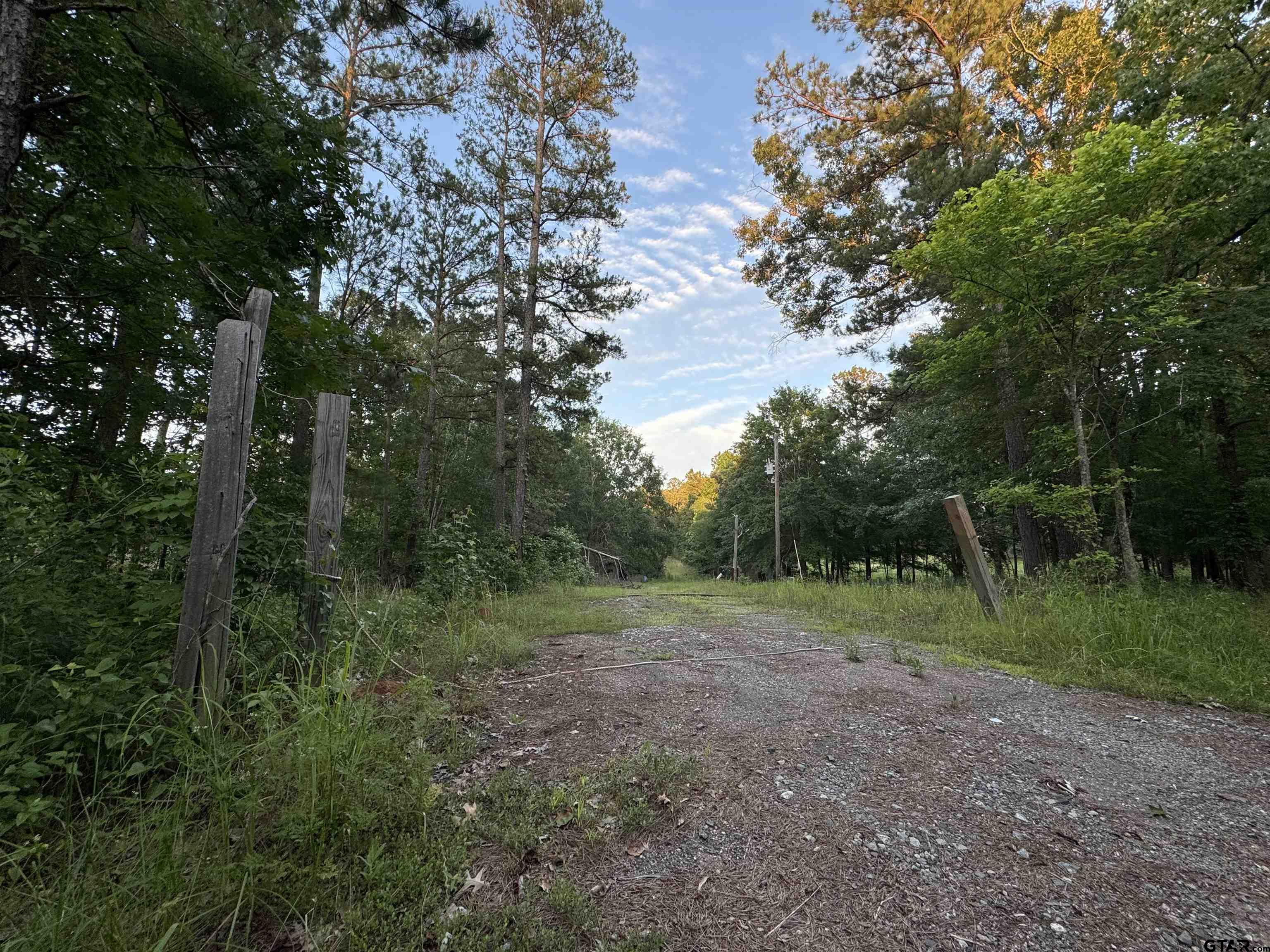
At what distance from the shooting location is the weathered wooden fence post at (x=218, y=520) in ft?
7.13

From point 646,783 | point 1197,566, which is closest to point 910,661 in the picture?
point 646,783

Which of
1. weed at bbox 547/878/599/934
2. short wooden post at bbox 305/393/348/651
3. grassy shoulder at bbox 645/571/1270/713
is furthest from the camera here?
grassy shoulder at bbox 645/571/1270/713

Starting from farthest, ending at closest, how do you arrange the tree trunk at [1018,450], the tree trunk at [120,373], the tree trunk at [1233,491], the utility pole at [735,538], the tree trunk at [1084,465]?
the utility pole at [735,538] → the tree trunk at [1018,450] → the tree trunk at [1233,491] → the tree trunk at [1084,465] → the tree trunk at [120,373]

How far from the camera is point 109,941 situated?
4.02ft

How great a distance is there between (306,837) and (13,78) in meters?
4.11

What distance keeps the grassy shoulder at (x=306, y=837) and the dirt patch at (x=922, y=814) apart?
0.21 meters

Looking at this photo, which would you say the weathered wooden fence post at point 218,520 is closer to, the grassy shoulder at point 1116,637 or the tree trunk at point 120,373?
the tree trunk at point 120,373

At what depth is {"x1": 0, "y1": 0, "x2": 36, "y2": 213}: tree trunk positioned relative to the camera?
251 centimetres

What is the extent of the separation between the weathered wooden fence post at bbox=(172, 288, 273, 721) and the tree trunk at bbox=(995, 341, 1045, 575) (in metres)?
11.0

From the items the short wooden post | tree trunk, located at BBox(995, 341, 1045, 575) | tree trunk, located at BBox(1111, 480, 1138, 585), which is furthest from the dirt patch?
tree trunk, located at BBox(995, 341, 1045, 575)

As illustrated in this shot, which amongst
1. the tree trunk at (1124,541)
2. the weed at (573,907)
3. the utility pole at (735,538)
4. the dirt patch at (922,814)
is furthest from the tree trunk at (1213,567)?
the weed at (573,907)

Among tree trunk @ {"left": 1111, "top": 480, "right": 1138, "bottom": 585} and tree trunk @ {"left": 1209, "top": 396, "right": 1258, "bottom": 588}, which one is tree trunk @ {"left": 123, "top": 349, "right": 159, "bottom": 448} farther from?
tree trunk @ {"left": 1209, "top": 396, "right": 1258, "bottom": 588}

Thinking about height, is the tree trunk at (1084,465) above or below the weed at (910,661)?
above

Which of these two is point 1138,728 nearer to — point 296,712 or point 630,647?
point 630,647
